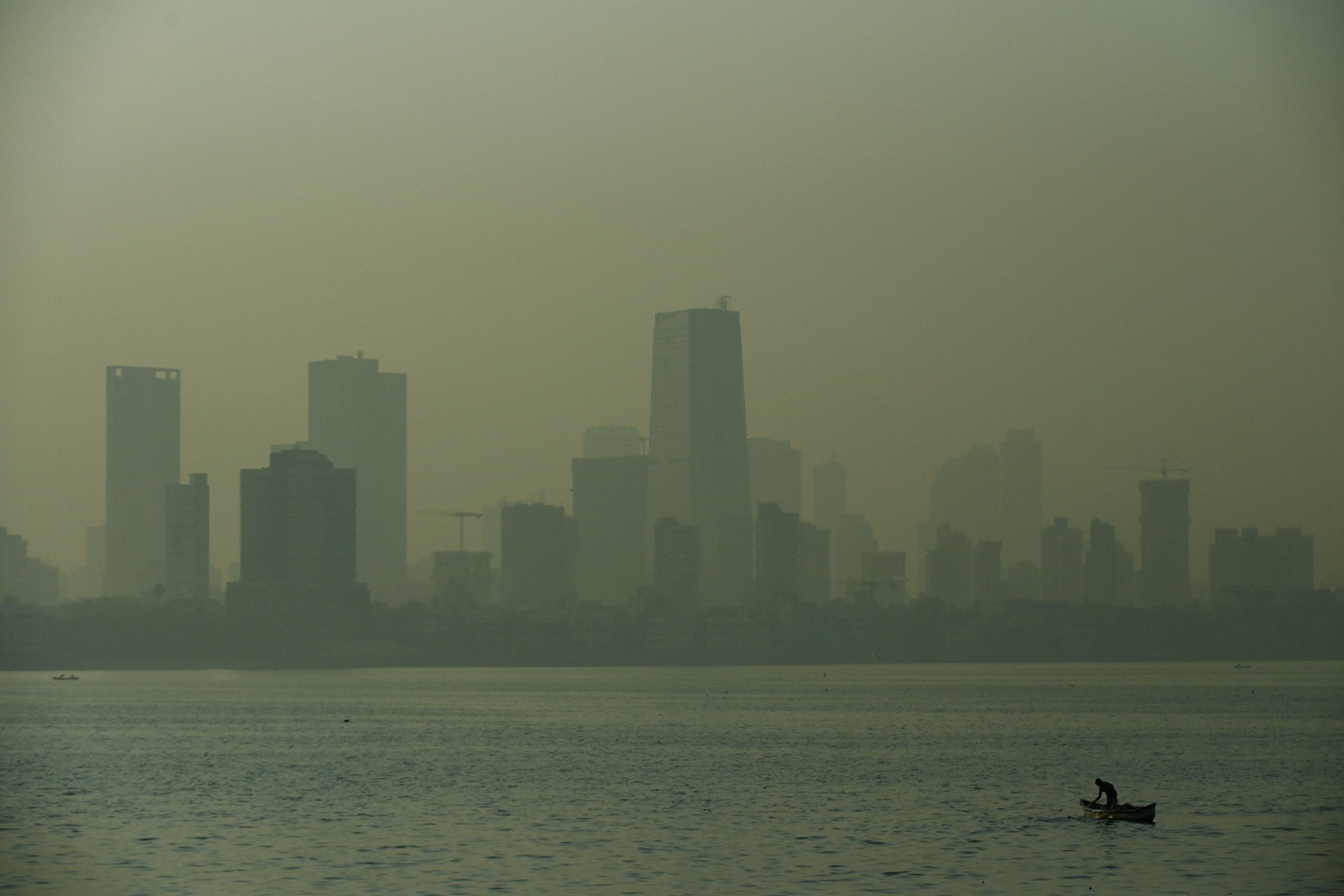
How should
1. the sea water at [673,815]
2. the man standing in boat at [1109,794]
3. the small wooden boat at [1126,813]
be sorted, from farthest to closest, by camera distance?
the man standing in boat at [1109,794] → the small wooden boat at [1126,813] → the sea water at [673,815]

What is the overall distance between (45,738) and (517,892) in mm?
115438

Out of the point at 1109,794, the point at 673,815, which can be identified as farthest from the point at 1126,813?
the point at 673,815

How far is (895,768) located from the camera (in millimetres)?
121625

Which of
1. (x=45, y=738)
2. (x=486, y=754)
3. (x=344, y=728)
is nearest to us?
(x=486, y=754)

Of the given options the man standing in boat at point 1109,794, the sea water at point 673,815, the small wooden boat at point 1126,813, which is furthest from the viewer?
the man standing in boat at point 1109,794

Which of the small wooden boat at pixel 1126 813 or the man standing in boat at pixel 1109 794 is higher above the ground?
the man standing in boat at pixel 1109 794

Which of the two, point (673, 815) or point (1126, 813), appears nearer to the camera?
point (1126, 813)

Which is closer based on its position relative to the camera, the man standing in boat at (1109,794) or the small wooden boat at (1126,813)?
the small wooden boat at (1126,813)

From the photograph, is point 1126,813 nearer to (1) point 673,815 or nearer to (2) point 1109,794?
(2) point 1109,794

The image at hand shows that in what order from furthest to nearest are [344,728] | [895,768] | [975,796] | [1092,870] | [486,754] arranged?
[344,728] < [486,754] < [895,768] < [975,796] < [1092,870]

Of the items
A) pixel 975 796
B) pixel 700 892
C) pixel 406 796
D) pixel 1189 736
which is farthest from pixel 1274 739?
pixel 700 892

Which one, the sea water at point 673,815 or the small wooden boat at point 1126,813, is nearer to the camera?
the sea water at point 673,815

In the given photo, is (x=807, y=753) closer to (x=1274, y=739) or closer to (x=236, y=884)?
(x=1274, y=739)

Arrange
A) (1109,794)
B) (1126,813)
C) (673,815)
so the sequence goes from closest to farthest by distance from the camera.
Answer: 1. (1126,813)
2. (1109,794)
3. (673,815)
